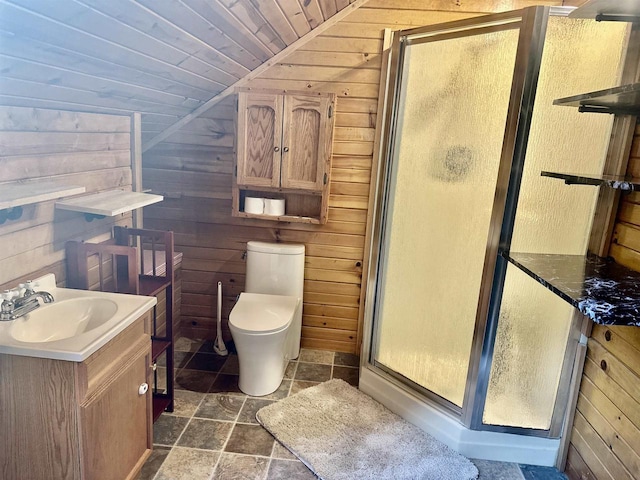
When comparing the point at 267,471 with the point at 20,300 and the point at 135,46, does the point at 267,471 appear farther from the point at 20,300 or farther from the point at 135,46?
the point at 135,46

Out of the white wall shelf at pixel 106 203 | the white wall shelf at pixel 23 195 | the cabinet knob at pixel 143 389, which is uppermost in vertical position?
the white wall shelf at pixel 23 195

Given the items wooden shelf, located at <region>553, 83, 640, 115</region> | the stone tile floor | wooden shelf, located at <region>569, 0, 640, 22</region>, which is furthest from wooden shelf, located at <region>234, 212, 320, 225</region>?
wooden shelf, located at <region>569, 0, 640, 22</region>

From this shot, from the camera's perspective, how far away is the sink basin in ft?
4.93

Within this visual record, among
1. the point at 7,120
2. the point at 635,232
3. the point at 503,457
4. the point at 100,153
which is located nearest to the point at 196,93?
the point at 100,153

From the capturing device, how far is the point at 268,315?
2.48m

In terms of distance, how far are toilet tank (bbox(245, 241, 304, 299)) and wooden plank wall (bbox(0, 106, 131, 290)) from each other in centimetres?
87

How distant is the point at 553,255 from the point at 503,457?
0.97 meters

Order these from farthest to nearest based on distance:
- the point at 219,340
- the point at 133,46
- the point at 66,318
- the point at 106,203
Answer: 1. the point at 219,340
2. the point at 106,203
3. the point at 66,318
4. the point at 133,46

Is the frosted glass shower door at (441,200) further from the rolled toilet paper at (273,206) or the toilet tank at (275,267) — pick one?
the rolled toilet paper at (273,206)

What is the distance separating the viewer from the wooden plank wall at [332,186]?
2.54m

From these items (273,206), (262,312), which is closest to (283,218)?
(273,206)

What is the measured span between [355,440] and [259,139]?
1.71 metres

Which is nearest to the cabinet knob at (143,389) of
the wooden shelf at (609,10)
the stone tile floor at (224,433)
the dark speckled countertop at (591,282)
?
the stone tile floor at (224,433)

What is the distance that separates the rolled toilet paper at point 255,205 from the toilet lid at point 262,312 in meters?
0.51
